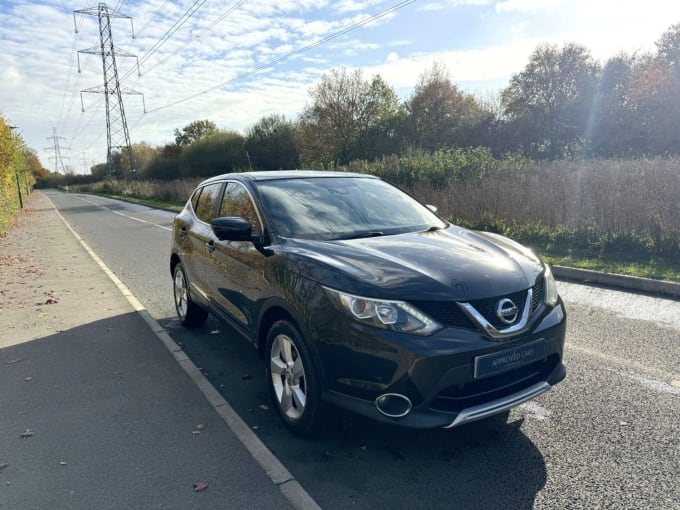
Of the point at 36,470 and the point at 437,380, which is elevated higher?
the point at 437,380

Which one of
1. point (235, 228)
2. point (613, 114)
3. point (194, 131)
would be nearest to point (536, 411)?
point (235, 228)

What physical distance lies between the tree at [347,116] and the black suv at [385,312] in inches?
1639

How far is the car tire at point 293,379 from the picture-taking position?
3033 mm

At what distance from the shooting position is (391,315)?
270 centimetres

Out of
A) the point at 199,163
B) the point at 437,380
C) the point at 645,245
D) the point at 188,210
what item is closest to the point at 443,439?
the point at 437,380

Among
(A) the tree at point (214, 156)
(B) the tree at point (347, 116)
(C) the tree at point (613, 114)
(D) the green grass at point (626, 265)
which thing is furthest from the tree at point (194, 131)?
(D) the green grass at point (626, 265)

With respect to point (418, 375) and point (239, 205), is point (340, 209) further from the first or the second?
point (418, 375)

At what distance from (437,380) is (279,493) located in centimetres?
108

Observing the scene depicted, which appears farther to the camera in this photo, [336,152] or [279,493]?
[336,152]

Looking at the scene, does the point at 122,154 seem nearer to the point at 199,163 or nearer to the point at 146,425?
the point at 199,163

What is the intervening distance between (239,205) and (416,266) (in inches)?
78.4

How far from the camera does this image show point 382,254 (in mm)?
3180

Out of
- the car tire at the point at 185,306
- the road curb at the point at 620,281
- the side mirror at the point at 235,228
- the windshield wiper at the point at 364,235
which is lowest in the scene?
the road curb at the point at 620,281

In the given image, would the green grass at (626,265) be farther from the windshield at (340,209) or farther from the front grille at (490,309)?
the front grille at (490,309)
